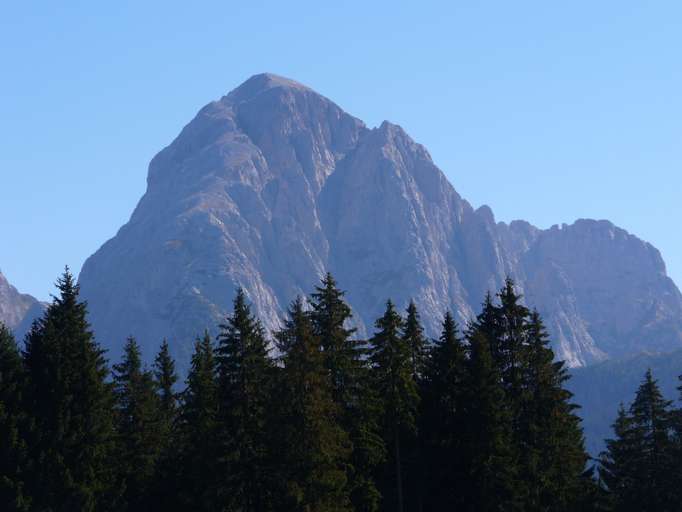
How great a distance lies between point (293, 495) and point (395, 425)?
1220cm

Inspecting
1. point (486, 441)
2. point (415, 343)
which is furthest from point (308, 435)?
point (415, 343)

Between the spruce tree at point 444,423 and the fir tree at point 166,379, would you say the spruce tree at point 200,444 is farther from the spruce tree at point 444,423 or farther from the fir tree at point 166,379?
the fir tree at point 166,379

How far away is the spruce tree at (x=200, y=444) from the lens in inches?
2606

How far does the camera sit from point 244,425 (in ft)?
217

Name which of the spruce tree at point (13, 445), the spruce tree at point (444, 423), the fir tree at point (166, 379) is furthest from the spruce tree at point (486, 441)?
the fir tree at point (166, 379)

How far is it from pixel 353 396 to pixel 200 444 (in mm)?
9726

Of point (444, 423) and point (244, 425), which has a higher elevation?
point (444, 423)

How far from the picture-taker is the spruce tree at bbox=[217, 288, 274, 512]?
216 feet

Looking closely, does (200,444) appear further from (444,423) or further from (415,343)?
(415,343)

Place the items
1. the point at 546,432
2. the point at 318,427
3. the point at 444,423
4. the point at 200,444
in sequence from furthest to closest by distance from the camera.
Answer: the point at 546,432
the point at 444,423
the point at 200,444
the point at 318,427

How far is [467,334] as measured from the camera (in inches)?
3204

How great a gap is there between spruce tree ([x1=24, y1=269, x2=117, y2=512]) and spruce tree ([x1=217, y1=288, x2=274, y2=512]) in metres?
7.14

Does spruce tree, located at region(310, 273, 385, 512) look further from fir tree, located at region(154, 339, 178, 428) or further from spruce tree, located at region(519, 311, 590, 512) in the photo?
fir tree, located at region(154, 339, 178, 428)

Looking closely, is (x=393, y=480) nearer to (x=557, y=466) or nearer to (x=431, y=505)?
(x=431, y=505)
